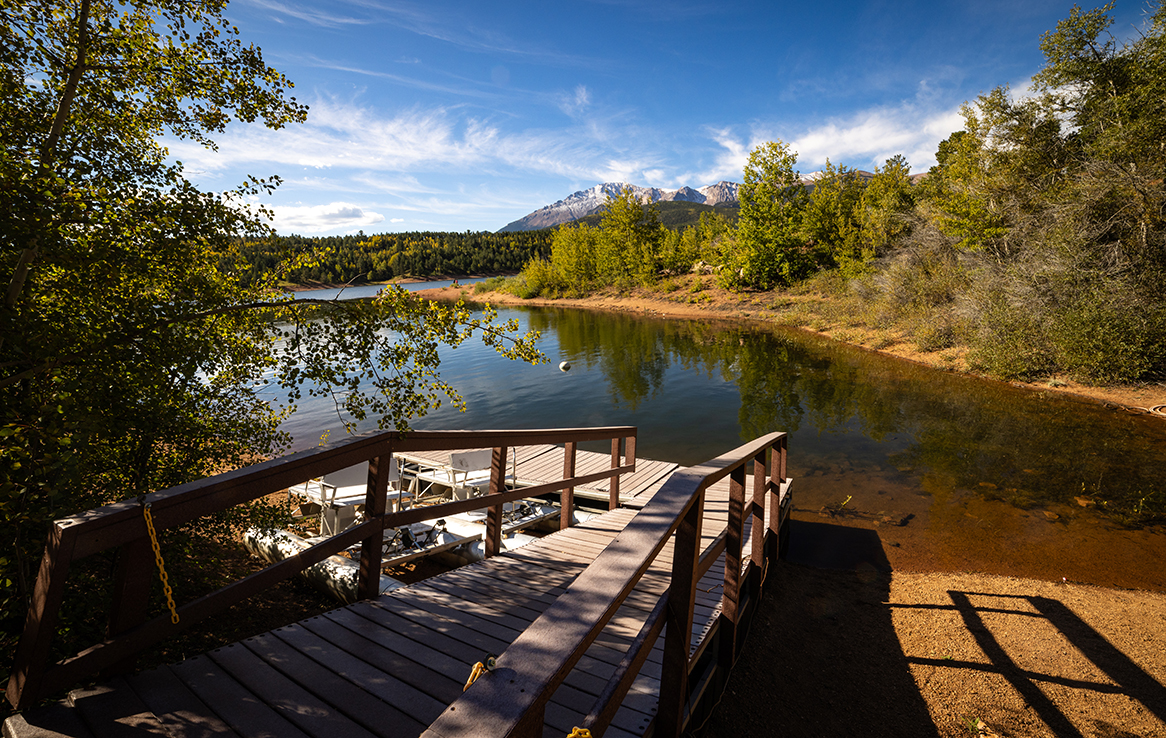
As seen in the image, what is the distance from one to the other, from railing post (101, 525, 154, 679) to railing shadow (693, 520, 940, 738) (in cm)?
289

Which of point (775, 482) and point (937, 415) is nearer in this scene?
point (775, 482)

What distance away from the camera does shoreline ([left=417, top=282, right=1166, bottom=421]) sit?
40.6 feet

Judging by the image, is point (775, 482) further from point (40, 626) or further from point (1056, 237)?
point (1056, 237)

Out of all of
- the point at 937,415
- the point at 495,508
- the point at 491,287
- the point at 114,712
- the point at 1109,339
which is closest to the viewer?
the point at 114,712

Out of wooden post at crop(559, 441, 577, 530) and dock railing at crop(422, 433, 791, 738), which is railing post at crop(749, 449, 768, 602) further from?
wooden post at crop(559, 441, 577, 530)

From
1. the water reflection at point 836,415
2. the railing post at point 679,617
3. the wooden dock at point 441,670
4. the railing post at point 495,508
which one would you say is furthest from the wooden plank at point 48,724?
the water reflection at point 836,415

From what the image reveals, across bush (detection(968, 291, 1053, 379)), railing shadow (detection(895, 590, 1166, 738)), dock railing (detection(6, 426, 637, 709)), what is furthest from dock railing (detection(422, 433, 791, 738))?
bush (detection(968, 291, 1053, 379))

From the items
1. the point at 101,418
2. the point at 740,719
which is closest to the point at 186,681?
the point at 101,418

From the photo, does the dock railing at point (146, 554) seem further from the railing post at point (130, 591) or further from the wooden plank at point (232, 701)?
the wooden plank at point (232, 701)

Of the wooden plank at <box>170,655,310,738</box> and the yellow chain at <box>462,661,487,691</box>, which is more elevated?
the yellow chain at <box>462,661,487,691</box>

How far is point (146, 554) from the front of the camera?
188 cm

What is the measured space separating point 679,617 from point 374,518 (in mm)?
2013

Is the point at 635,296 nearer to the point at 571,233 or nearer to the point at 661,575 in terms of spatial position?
the point at 571,233

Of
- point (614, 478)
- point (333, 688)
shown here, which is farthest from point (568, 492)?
point (333, 688)
